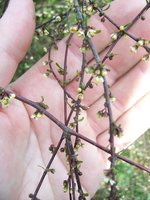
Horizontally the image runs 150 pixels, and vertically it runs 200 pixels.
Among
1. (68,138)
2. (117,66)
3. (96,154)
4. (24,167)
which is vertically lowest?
(68,138)

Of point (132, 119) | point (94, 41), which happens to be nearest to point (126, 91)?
point (132, 119)

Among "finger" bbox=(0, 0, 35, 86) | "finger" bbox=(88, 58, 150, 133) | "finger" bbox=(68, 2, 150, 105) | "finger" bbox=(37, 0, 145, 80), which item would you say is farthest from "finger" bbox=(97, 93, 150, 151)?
"finger" bbox=(0, 0, 35, 86)

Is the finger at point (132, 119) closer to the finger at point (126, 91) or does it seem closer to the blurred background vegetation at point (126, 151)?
the finger at point (126, 91)

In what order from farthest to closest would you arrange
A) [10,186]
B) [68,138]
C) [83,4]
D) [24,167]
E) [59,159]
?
1. [59,159]
2. [24,167]
3. [10,186]
4. [83,4]
5. [68,138]

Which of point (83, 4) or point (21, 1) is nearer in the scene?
point (83, 4)

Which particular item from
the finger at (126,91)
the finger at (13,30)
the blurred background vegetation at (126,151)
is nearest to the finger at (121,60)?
the finger at (126,91)

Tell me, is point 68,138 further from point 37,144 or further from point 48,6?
point 48,6

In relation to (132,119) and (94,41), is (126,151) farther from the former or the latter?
(94,41)

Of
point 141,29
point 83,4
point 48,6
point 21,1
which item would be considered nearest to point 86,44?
point 83,4
